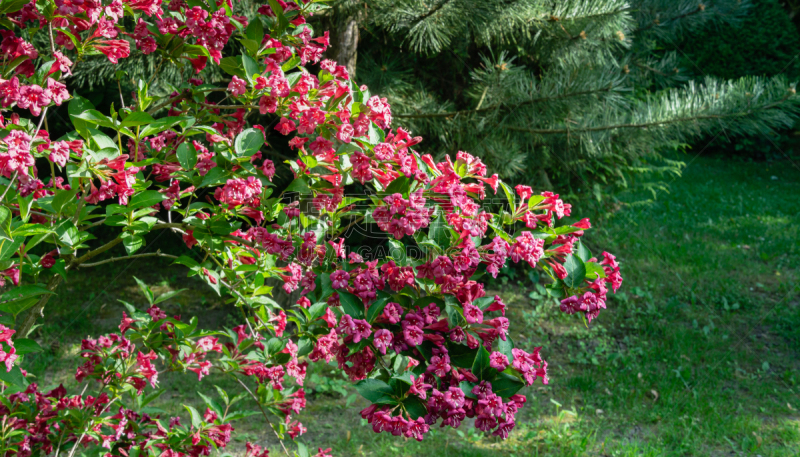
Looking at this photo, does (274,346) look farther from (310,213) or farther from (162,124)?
(162,124)

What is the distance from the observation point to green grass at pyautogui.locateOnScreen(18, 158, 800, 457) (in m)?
3.18

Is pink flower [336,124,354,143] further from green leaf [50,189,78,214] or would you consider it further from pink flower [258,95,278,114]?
green leaf [50,189,78,214]

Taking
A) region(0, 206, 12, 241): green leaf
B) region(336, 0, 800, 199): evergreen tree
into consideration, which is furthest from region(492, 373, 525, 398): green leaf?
region(336, 0, 800, 199): evergreen tree

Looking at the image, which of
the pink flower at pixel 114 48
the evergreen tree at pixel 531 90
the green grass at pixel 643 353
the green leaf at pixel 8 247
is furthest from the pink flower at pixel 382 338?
the evergreen tree at pixel 531 90

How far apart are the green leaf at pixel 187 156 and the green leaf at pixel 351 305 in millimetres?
541

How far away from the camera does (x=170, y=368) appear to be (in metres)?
2.07

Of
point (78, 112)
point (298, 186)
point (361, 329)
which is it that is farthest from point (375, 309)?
point (78, 112)

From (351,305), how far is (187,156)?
60 centimetres

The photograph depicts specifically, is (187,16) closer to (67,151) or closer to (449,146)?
(67,151)

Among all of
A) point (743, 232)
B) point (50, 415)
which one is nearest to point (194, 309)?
point (50, 415)

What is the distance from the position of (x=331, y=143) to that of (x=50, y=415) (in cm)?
142

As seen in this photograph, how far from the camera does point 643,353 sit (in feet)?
13.9

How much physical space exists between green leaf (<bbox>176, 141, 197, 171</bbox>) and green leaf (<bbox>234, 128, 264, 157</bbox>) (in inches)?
4.8

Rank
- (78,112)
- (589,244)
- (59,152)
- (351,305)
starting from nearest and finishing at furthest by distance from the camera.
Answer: (59,152) → (351,305) → (78,112) → (589,244)
